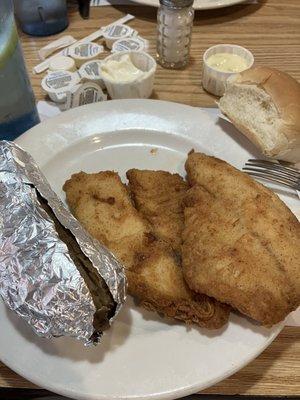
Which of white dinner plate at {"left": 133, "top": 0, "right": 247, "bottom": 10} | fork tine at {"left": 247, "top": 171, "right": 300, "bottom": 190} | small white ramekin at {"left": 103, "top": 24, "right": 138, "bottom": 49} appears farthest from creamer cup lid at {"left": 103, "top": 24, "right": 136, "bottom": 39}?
fork tine at {"left": 247, "top": 171, "right": 300, "bottom": 190}

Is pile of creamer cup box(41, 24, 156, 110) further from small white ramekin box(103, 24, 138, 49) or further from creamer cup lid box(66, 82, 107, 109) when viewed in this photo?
small white ramekin box(103, 24, 138, 49)

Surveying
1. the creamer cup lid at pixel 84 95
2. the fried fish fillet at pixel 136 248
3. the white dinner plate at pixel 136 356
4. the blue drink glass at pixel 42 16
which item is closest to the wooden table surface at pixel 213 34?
the blue drink glass at pixel 42 16

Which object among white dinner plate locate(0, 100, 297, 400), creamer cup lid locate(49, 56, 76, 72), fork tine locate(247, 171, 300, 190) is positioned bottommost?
white dinner plate locate(0, 100, 297, 400)

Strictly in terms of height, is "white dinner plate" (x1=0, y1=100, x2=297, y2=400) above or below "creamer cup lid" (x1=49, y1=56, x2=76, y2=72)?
below

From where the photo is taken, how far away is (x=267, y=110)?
3.80ft

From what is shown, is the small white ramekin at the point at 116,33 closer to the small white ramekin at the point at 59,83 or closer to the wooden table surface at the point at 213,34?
the wooden table surface at the point at 213,34

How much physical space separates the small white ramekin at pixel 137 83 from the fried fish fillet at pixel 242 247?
0.43 metres

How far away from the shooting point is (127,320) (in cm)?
91

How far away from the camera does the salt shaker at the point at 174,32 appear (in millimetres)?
1375

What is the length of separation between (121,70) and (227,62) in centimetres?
34

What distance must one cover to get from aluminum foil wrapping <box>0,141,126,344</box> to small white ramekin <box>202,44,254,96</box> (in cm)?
74

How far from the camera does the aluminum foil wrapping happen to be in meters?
0.75

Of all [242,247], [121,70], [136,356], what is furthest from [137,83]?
[136,356]

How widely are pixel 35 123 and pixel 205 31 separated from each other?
0.78 metres
